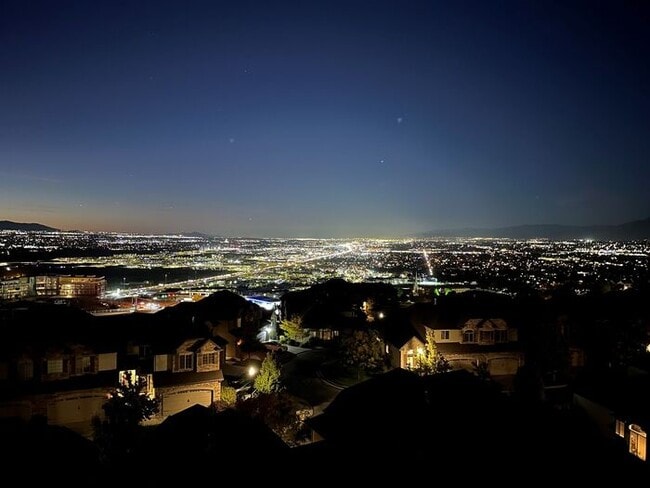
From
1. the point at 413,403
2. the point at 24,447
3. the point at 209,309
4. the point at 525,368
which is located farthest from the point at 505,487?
the point at 209,309

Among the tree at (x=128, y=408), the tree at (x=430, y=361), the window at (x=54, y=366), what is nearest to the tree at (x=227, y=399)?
the tree at (x=128, y=408)

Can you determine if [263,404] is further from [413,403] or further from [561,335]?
[561,335]

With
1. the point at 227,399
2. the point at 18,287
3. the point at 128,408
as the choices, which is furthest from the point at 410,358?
the point at 18,287

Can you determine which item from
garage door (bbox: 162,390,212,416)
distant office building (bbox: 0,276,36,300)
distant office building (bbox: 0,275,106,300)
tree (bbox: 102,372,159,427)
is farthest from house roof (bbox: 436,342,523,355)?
distant office building (bbox: 0,276,36,300)

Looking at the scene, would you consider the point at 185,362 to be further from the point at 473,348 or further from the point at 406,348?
the point at 473,348

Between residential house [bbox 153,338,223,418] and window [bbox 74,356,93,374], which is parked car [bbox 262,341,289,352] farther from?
window [bbox 74,356,93,374]

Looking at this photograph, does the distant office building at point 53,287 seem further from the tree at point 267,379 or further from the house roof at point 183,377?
the tree at point 267,379
